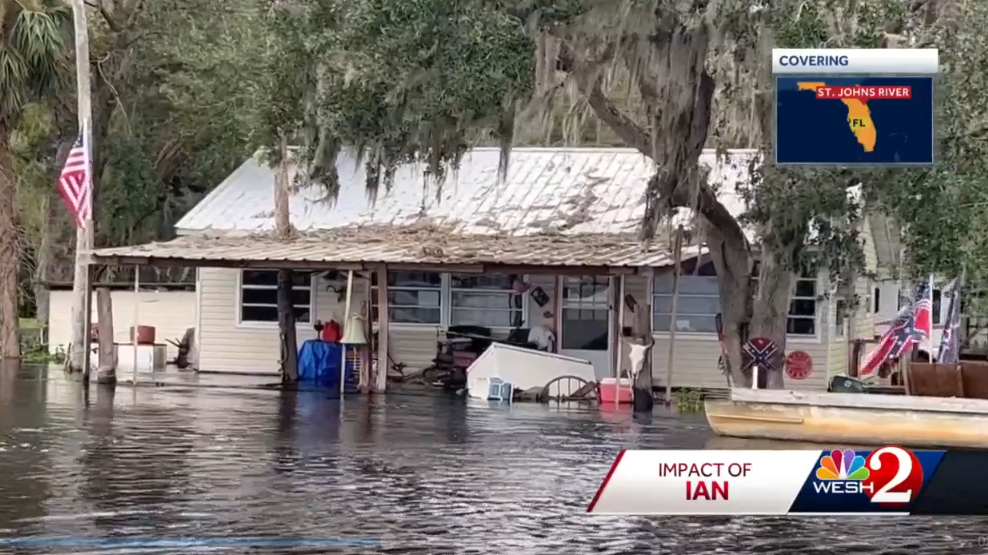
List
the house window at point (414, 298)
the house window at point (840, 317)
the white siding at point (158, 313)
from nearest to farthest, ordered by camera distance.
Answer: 1. the house window at point (840, 317)
2. the house window at point (414, 298)
3. the white siding at point (158, 313)

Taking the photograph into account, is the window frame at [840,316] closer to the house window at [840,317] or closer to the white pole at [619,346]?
the house window at [840,317]

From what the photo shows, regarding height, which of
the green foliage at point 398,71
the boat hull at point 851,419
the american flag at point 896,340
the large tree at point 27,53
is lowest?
the boat hull at point 851,419

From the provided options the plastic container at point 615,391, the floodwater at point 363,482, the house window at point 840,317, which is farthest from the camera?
the plastic container at point 615,391

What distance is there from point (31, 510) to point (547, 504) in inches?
158

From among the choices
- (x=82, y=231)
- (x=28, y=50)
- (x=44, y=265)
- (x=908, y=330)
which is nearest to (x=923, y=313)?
(x=908, y=330)

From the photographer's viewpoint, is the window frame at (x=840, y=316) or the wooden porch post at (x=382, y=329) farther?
the wooden porch post at (x=382, y=329)

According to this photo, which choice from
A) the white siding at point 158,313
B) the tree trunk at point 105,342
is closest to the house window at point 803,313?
the tree trunk at point 105,342

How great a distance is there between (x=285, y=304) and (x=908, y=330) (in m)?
9.81

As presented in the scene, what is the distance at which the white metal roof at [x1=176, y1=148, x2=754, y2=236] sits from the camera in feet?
81.4

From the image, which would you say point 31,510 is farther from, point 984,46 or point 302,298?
point 302,298
